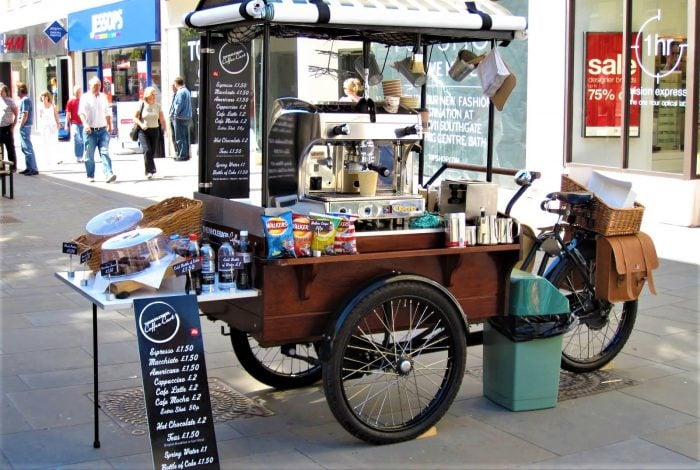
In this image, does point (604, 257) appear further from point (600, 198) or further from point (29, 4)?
point (29, 4)

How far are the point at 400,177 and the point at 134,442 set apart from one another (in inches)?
77.7

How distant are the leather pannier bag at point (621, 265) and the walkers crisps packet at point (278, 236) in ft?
6.87

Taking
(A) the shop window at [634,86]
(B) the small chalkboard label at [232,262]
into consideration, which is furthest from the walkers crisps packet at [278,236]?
(A) the shop window at [634,86]

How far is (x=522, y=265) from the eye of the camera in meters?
5.45

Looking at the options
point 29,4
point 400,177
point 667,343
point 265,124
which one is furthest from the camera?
point 29,4

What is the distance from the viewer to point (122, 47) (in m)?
25.1

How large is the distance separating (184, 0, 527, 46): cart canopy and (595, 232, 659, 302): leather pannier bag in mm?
1356

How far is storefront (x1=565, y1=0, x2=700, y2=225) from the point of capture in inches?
432

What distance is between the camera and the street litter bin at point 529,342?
16.5ft

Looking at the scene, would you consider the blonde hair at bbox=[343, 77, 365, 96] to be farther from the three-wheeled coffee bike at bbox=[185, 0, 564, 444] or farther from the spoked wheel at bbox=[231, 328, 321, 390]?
the spoked wheel at bbox=[231, 328, 321, 390]

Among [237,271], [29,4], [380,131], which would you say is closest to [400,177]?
[380,131]

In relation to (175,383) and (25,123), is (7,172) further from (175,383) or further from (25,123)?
(175,383)

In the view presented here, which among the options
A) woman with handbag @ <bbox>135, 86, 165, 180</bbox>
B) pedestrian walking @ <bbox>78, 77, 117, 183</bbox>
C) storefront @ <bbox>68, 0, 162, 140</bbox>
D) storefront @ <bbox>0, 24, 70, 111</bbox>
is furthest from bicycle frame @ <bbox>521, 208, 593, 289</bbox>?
storefront @ <bbox>0, 24, 70, 111</bbox>

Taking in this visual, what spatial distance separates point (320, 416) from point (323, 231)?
121 cm
